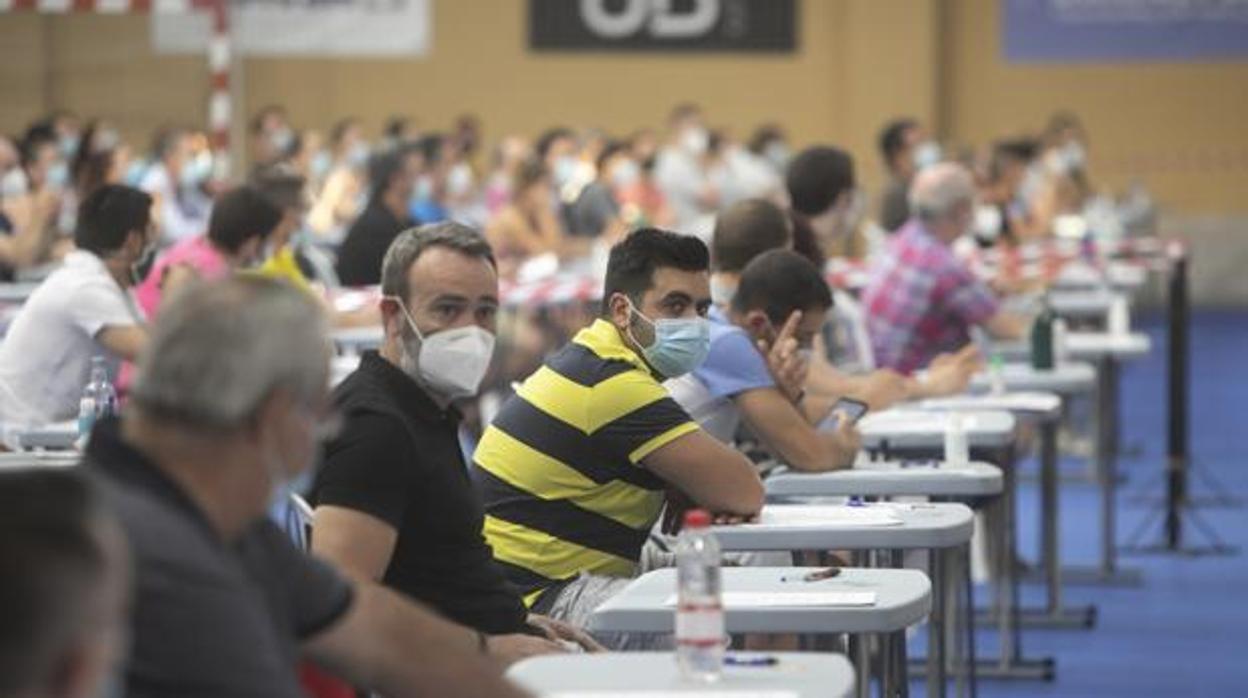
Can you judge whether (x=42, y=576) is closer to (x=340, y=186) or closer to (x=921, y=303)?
(x=921, y=303)

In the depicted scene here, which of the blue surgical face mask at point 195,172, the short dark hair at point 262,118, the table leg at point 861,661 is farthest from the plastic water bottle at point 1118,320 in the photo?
the short dark hair at point 262,118

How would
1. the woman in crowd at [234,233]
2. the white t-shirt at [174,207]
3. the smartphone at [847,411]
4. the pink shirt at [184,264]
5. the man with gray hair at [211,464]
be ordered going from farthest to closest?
the white t-shirt at [174,207] < the woman in crowd at [234,233] < the pink shirt at [184,264] < the smartphone at [847,411] < the man with gray hair at [211,464]

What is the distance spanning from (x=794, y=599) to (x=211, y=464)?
1.95 metres

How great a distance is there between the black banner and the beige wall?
0.51ft

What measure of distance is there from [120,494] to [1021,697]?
5.75 m

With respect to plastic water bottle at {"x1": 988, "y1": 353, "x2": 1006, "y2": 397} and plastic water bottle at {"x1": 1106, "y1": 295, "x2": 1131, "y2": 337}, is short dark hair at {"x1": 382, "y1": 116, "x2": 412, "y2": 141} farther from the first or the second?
plastic water bottle at {"x1": 988, "y1": 353, "x2": 1006, "y2": 397}

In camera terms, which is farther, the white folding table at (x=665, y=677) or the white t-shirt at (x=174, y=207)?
the white t-shirt at (x=174, y=207)

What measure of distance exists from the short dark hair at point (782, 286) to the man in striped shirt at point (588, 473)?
3.86 ft

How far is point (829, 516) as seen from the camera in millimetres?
6117

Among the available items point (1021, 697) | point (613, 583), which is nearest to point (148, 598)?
point (613, 583)

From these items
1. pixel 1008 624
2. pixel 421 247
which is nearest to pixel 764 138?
pixel 1008 624

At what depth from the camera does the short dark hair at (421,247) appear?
5.42 meters

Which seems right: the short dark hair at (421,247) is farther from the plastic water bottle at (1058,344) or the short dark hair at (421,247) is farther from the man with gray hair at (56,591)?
the plastic water bottle at (1058,344)

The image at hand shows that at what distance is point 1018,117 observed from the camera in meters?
27.9
